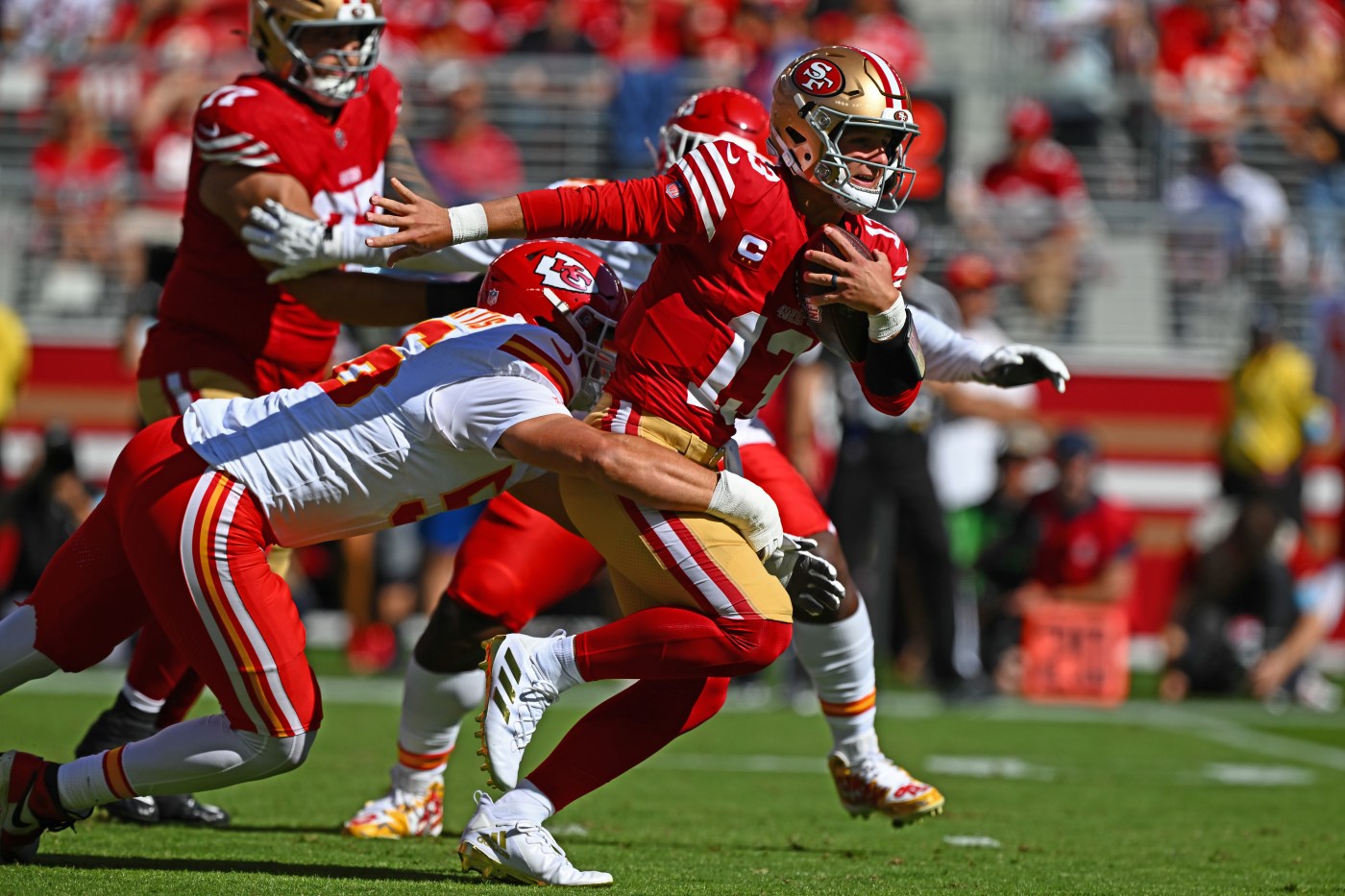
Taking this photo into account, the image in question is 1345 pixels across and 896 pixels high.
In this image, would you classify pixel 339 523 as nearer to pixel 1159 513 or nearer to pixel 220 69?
pixel 1159 513

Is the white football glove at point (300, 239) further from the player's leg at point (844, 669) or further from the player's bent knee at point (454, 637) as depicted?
the player's leg at point (844, 669)

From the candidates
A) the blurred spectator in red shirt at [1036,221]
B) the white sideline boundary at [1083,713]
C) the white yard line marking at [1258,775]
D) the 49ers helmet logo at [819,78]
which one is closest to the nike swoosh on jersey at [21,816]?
the 49ers helmet logo at [819,78]

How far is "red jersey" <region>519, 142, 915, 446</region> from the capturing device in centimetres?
400

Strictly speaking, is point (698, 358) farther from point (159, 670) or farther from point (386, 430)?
point (159, 670)

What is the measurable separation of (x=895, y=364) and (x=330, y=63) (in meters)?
2.05

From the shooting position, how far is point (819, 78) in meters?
4.20

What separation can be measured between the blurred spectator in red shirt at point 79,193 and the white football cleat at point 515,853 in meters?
9.31

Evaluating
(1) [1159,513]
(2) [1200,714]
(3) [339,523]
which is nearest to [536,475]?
(3) [339,523]

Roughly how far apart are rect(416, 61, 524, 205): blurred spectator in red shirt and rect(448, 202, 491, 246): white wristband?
28.7ft

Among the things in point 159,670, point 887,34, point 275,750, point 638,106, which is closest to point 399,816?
point 159,670

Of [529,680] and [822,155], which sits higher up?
→ [822,155]

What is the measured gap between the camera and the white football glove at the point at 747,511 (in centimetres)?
406

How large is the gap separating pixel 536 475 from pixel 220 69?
9.82 metres

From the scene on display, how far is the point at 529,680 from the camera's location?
4.14 m
